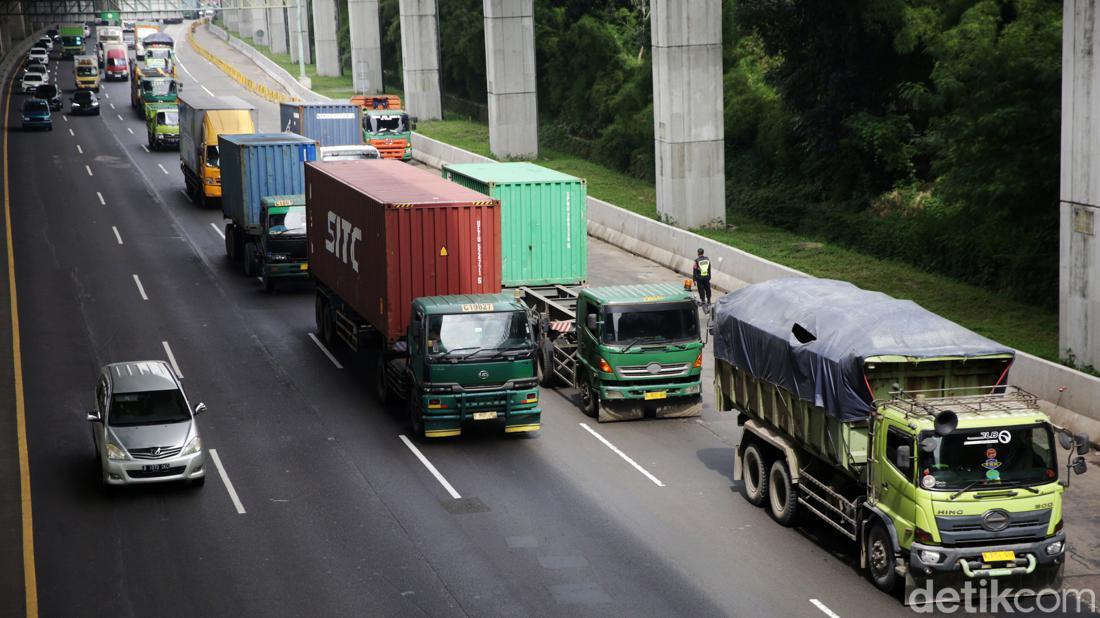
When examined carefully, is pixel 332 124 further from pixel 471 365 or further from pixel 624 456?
pixel 624 456

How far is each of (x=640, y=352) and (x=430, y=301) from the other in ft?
13.0

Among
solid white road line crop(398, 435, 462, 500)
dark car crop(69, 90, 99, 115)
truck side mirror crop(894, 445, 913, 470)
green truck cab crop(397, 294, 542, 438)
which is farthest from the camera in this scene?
dark car crop(69, 90, 99, 115)

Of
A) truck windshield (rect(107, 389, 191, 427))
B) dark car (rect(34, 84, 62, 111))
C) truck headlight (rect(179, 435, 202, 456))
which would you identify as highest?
dark car (rect(34, 84, 62, 111))

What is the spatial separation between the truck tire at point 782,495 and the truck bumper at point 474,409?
534 cm

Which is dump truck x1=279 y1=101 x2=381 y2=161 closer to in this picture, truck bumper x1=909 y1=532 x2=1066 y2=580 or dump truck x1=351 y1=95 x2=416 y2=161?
dump truck x1=351 y1=95 x2=416 y2=161

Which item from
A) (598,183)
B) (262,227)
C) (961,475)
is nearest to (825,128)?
(598,183)

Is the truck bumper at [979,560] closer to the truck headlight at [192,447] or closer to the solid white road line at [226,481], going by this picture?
the solid white road line at [226,481]

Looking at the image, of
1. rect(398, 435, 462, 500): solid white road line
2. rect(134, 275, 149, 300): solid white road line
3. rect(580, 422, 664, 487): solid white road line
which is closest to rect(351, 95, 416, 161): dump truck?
rect(134, 275, 149, 300): solid white road line

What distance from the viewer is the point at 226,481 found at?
22781mm

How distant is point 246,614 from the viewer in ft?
56.5

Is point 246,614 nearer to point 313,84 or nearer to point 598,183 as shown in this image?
point 598,183

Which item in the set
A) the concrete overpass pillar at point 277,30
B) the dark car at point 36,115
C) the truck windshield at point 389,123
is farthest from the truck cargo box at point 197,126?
the concrete overpass pillar at point 277,30

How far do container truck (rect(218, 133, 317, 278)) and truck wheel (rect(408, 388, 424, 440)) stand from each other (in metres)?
14.8

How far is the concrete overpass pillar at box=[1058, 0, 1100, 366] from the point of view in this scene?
26.1m
